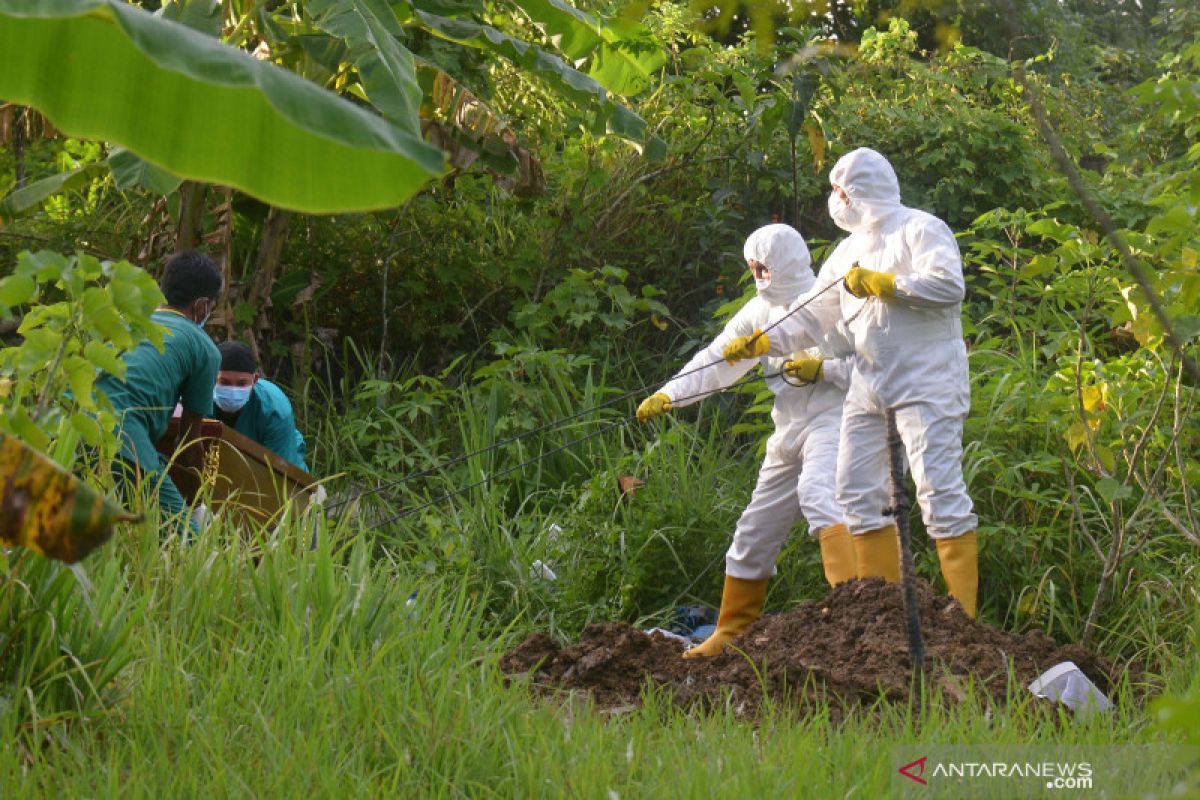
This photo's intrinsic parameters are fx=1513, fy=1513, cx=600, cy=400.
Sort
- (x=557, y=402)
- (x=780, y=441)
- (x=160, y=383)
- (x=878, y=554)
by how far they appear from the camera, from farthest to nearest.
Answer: (x=557, y=402), (x=780, y=441), (x=878, y=554), (x=160, y=383)

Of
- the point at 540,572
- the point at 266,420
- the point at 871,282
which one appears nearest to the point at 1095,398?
the point at 871,282

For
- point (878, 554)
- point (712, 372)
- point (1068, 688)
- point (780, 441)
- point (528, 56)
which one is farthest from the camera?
point (528, 56)

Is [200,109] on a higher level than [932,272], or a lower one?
higher

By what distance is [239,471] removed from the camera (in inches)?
237

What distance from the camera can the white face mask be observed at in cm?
607

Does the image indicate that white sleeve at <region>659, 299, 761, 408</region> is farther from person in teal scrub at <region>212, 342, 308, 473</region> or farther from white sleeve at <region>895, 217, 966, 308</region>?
person in teal scrub at <region>212, 342, 308, 473</region>

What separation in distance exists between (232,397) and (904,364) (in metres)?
2.95

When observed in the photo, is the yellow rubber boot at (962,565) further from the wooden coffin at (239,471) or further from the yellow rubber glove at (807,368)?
the wooden coffin at (239,471)

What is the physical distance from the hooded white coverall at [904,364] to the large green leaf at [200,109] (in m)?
3.46

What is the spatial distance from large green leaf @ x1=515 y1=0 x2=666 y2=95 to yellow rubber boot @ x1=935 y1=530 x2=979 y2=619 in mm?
3276

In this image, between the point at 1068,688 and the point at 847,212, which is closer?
the point at 1068,688

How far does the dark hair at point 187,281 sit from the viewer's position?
6094 mm

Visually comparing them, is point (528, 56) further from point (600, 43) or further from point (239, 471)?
point (239, 471)

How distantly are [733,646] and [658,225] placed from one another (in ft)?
18.1
